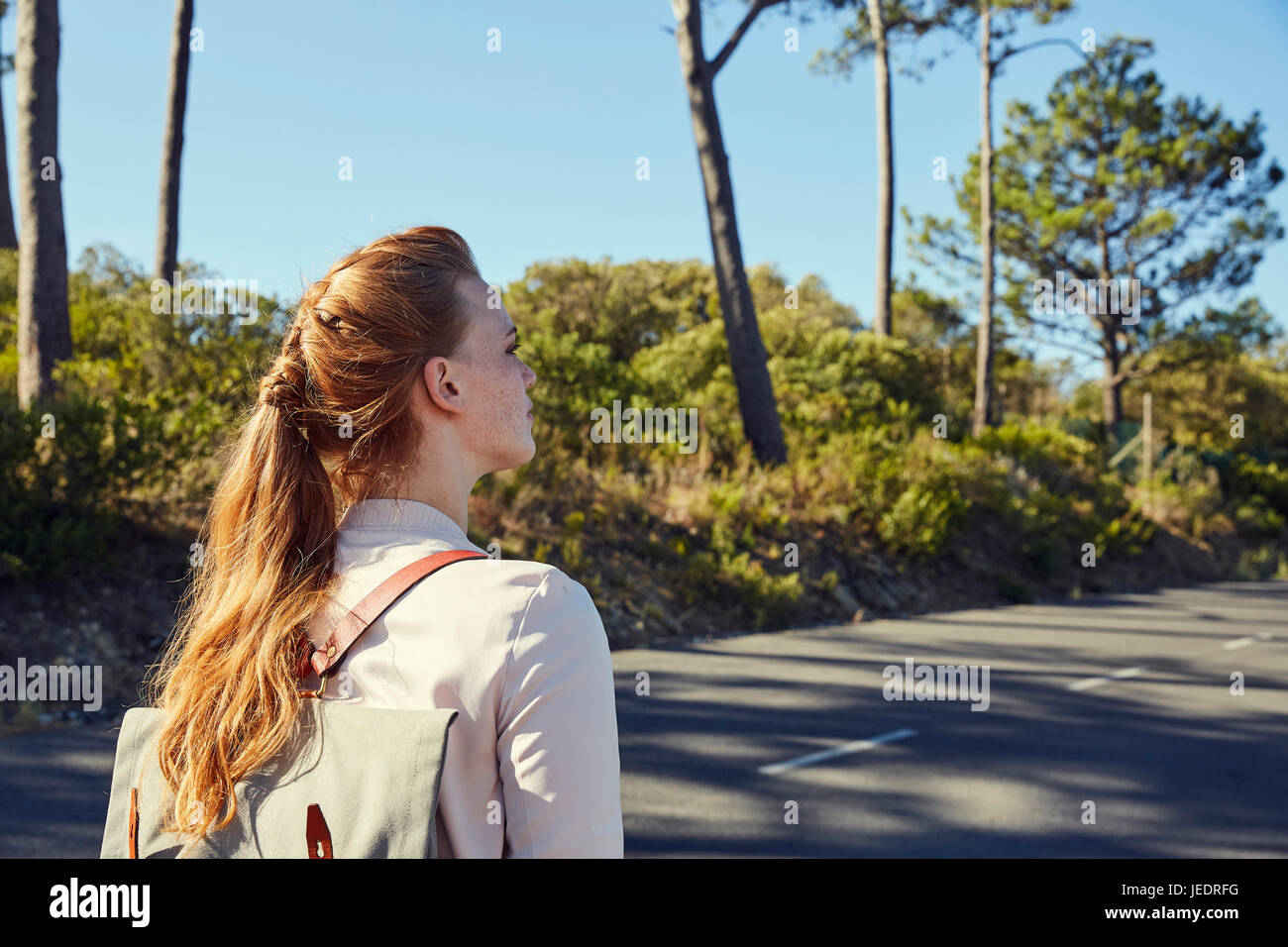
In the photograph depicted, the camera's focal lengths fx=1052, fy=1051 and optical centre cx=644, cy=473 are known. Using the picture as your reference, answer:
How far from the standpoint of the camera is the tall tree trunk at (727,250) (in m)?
15.2

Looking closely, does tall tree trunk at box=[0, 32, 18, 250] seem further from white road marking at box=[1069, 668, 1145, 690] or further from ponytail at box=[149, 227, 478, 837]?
ponytail at box=[149, 227, 478, 837]

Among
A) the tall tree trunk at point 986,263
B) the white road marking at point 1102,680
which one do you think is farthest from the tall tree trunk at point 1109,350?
the white road marking at point 1102,680

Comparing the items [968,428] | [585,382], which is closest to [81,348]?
[585,382]

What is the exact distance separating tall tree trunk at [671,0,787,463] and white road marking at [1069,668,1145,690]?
6599 mm

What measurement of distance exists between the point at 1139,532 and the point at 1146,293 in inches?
561

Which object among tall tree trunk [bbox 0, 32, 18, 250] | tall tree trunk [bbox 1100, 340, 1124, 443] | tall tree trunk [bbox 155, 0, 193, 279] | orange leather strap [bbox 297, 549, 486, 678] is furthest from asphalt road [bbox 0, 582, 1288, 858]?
tall tree trunk [bbox 1100, 340, 1124, 443]

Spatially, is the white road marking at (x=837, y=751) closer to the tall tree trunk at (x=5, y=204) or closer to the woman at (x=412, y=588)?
the woman at (x=412, y=588)

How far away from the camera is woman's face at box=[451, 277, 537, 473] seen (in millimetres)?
1636

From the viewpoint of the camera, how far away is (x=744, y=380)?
15672 mm

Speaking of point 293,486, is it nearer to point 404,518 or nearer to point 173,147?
point 404,518

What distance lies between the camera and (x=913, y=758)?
664cm

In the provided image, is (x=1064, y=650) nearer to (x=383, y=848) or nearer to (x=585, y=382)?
(x=585, y=382)

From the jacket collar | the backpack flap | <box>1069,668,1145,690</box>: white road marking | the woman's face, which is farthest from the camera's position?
<box>1069,668,1145,690</box>: white road marking

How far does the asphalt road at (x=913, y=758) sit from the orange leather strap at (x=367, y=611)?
12.1ft
